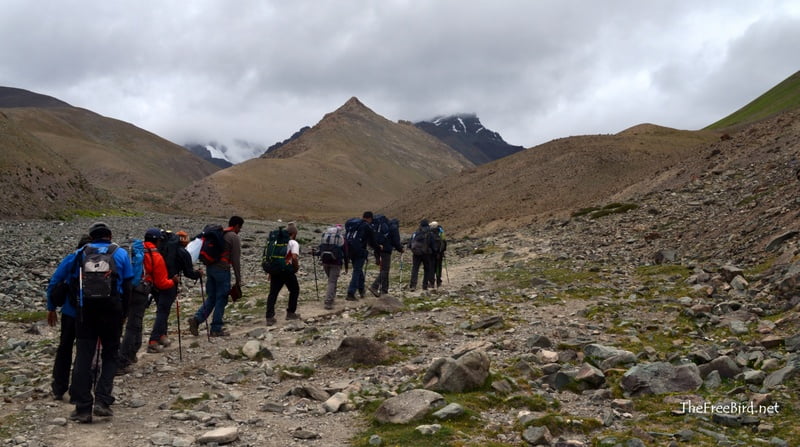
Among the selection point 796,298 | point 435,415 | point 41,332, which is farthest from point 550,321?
point 41,332

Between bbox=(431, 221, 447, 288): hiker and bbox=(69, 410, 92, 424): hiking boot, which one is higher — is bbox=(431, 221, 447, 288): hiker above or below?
above

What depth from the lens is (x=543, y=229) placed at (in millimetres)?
38656

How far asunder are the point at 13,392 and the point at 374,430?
5520 mm

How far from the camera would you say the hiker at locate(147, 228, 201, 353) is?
11328 millimetres

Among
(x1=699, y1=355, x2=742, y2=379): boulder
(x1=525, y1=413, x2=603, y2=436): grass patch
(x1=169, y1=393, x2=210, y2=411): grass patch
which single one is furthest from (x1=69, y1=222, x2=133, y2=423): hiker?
(x1=699, y1=355, x2=742, y2=379): boulder

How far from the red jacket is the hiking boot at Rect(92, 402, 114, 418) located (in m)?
2.77

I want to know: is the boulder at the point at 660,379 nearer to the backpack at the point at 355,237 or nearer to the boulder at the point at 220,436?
the boulder at the point at 220,436

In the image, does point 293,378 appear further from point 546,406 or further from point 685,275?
point 685,275

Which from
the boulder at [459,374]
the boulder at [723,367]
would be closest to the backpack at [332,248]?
the boulder at [459,374]

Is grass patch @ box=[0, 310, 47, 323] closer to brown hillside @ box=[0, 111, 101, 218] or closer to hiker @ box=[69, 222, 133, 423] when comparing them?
hiker @ box=[69, 222, 133, 423]

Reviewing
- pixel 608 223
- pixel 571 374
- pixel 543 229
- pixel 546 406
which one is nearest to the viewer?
pixel 546 406

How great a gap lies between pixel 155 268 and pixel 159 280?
22 centimetres

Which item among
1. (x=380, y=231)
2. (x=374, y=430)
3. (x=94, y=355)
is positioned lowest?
(x=374, y=430)

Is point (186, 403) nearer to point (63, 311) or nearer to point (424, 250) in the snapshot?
point (63, 311)
